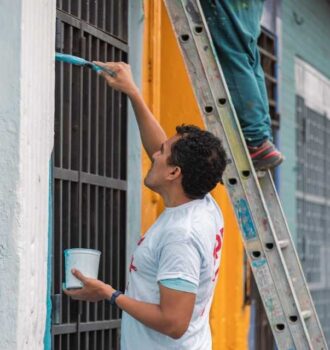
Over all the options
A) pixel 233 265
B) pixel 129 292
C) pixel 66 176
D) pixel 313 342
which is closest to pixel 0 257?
pixel 129 292

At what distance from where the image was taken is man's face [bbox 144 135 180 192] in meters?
4.53

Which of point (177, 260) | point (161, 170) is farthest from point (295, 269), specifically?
point (177, 260)

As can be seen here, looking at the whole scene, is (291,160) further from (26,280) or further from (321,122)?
(26,280)

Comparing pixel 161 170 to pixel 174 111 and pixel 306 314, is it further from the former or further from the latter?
pixel 174 111

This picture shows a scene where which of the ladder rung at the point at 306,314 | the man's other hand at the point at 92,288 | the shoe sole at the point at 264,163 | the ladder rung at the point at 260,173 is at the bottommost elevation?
the ladder rung at the point at 306,314

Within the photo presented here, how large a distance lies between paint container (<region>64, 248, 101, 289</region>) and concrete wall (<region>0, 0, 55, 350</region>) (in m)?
0.16

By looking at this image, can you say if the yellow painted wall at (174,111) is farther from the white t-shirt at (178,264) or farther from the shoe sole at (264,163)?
the white t-shirt at (178,264)

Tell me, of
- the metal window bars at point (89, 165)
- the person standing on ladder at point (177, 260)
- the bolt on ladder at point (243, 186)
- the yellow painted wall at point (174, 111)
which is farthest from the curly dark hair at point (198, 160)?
the yellow painted wall at point (174, 111)

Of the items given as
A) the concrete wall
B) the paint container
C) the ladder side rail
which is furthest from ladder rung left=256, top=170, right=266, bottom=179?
the paint container

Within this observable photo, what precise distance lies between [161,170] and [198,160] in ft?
0.53

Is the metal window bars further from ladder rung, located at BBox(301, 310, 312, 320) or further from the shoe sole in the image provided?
ladder rung, located at BBox(301, 310, 312, 320)

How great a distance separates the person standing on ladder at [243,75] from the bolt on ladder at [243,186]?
0.54m

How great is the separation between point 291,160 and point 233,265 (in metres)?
2.22

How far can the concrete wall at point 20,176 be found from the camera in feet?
14.2
